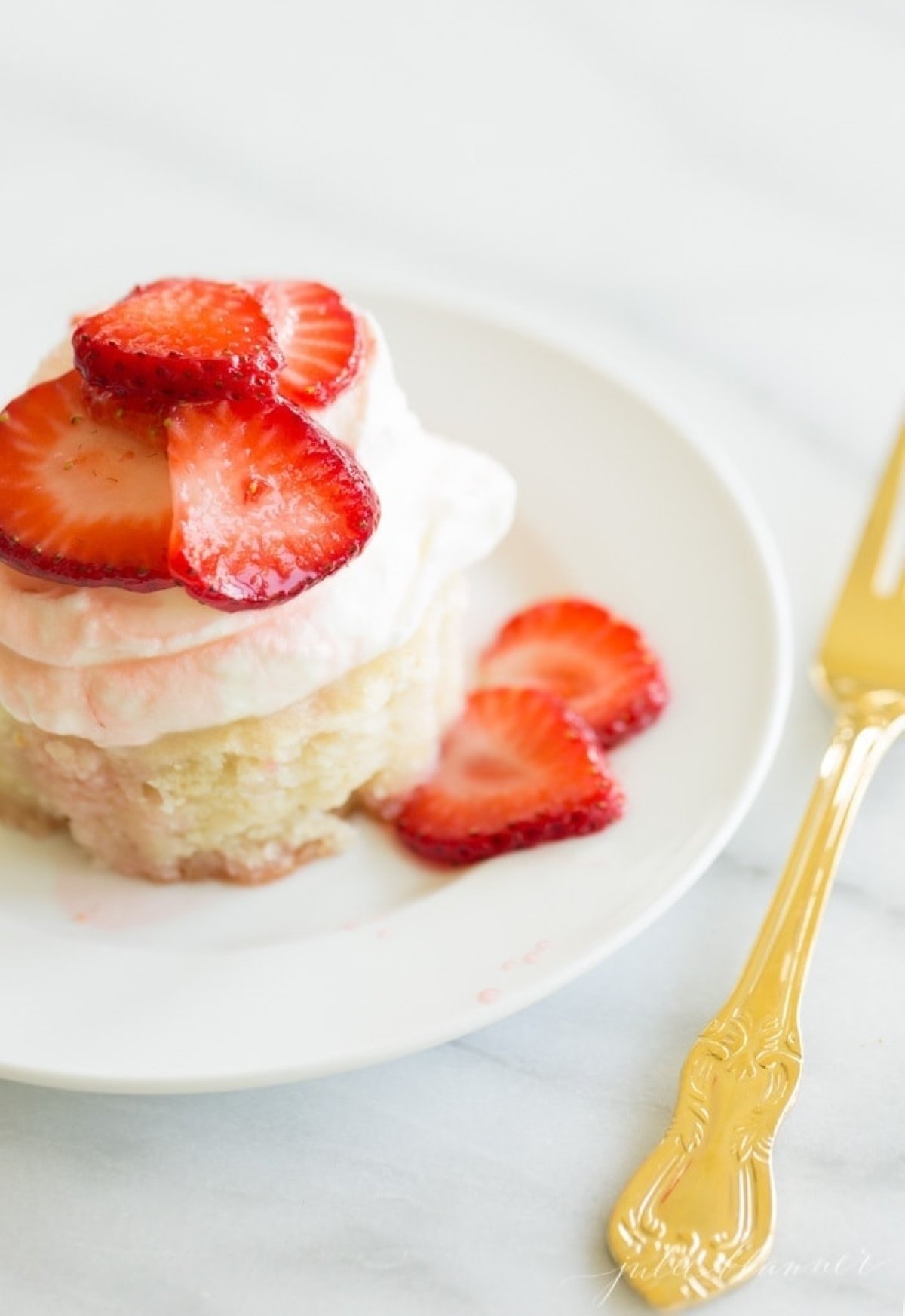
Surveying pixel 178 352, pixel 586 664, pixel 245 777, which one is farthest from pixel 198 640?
pixel 586 664

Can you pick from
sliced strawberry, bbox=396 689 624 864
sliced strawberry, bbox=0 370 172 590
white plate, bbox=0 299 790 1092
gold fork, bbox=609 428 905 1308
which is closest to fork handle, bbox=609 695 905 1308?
gold fork, bbox=609 428 905 1308

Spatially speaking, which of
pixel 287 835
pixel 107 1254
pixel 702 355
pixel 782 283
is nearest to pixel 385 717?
pixel 287 835

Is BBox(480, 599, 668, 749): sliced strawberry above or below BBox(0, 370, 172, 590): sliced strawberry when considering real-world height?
below

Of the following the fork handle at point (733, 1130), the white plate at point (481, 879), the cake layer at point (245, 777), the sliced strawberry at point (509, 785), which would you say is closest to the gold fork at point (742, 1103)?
the fork handle at point (733, 1130)

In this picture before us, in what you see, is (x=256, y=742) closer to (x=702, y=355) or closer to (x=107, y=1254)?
(x=107, y=1254)

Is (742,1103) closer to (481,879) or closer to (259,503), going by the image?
(481,879)

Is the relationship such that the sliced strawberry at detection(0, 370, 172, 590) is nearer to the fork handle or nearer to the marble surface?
the marble surface

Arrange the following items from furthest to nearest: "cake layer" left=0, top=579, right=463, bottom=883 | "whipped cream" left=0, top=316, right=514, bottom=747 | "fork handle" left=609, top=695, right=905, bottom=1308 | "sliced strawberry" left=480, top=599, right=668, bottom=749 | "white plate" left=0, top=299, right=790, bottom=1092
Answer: "sliced strawberry" left=480, top=599, right=668, bottom=749, "cake layer" left=0, top=579, right=463, bottom=883, "whipped cream" left=0, top=316, right=514, bottom=747, "white plate" left=0, top=299, right=790, bottom=1092, "fork handle" left=609, top=695, right=905, bottom=1308
